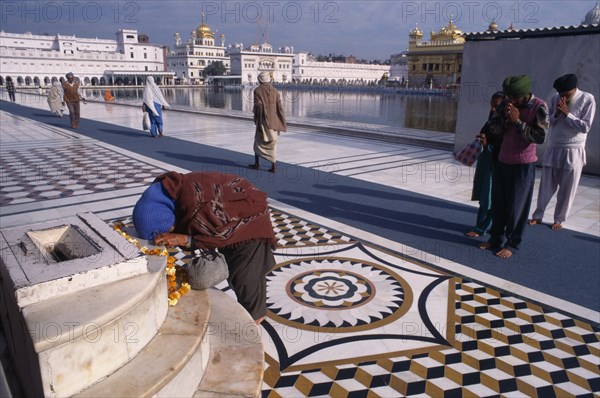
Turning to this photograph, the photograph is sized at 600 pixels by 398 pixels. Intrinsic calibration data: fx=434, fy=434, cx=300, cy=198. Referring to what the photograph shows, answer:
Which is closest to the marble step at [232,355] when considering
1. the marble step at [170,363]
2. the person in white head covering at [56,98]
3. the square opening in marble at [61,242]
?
the marble step at [170,363]

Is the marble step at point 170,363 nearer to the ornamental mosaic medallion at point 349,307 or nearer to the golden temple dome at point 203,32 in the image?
the ornamental mosaic medallion at point 349,307

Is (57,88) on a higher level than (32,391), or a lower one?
higher

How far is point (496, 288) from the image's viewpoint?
275 cm

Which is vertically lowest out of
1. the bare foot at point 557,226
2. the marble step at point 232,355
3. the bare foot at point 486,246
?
the bare foot at point 486,246

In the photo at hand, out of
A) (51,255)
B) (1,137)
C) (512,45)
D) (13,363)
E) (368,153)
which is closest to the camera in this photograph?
(13,363)

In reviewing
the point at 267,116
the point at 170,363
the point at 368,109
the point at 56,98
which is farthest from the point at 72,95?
the point at 368,109

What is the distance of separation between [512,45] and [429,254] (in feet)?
14.8

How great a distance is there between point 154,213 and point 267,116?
13.2 ft

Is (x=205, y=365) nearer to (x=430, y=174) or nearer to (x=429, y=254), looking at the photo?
(x=429, y=254)

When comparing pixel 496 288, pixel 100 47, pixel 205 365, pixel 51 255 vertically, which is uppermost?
pixel 100 47

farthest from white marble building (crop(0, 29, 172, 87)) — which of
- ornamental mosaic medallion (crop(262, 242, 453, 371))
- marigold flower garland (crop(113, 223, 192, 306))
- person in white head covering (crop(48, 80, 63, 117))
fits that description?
marigold flower garland (crop(113, 223, 192, 306))

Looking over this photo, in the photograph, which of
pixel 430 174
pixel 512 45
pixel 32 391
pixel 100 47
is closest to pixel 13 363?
pixel 32 391

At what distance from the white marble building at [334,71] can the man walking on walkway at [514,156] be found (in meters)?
77.5

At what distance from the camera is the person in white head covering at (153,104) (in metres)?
8.27
